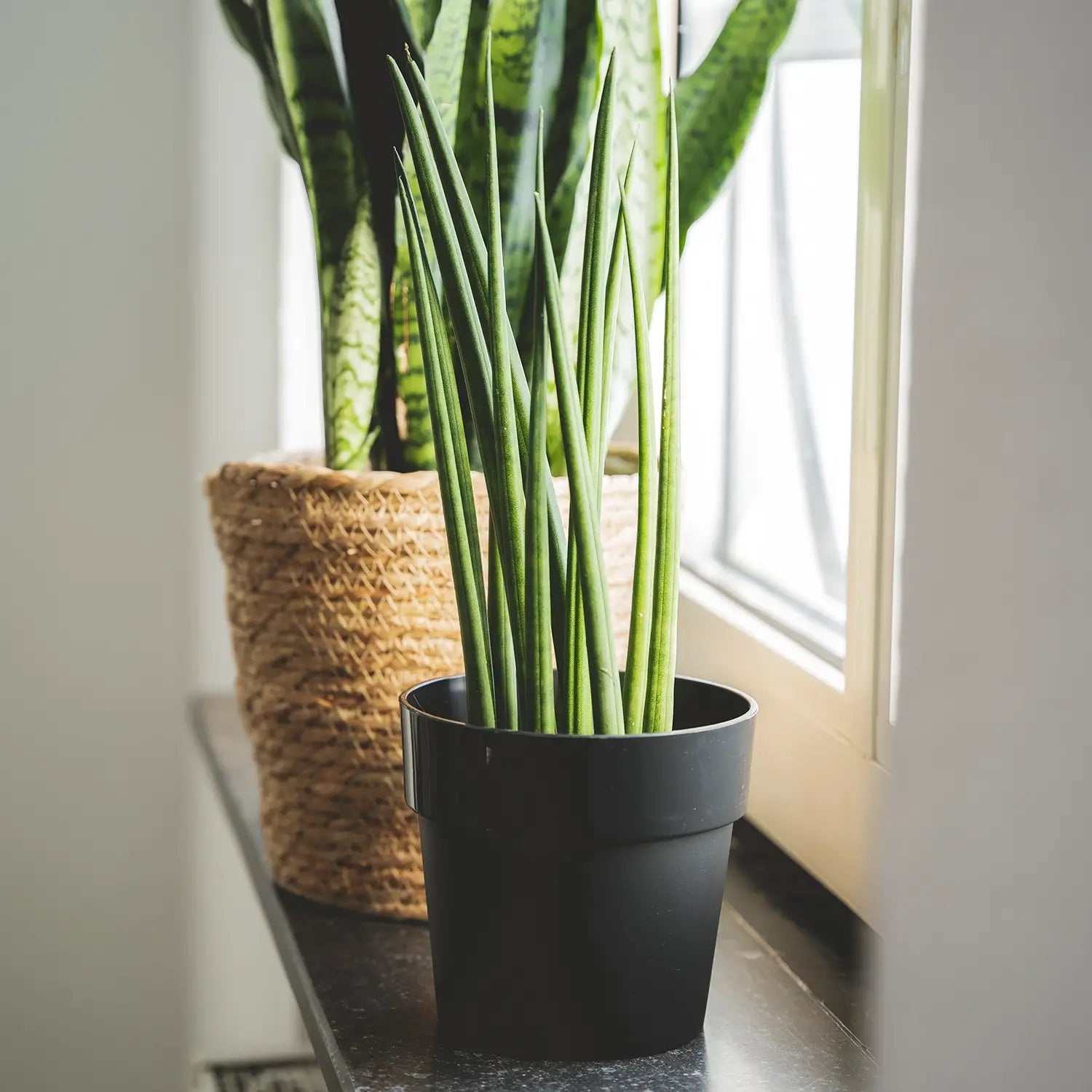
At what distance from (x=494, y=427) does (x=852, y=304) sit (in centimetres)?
26

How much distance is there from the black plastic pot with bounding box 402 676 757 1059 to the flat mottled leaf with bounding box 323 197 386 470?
0.19 meters

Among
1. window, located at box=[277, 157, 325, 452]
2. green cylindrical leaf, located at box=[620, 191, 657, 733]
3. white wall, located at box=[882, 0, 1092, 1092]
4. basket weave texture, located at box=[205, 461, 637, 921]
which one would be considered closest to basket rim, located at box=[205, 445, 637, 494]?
basket weave texture, located at box=[205, 461, 637, 921]

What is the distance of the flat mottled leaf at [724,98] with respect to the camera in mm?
541

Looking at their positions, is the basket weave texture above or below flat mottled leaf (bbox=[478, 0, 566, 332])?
below

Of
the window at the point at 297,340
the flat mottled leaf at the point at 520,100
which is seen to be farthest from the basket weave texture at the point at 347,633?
the window at the point at 297,340

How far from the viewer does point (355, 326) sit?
597 mm

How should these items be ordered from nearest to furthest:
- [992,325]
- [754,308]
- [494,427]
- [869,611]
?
[992,325]
[494,427]
[869,611]
[754,308]

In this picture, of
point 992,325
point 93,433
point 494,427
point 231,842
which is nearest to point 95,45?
point 93,433

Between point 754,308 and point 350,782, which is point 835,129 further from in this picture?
point 350,782

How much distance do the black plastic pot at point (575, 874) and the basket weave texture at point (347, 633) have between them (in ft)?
0.36

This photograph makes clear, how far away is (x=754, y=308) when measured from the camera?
2.51 ft

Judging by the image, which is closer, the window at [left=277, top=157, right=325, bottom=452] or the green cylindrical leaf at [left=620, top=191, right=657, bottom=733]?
the green cylindrical leaf at [left=620, top=191, right=657, bottom=733]

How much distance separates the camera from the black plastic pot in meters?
0.43

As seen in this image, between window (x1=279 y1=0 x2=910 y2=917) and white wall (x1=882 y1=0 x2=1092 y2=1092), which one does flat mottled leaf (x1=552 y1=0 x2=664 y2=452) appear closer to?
window (x1=279 y1=0 x2=910 y2=917)
